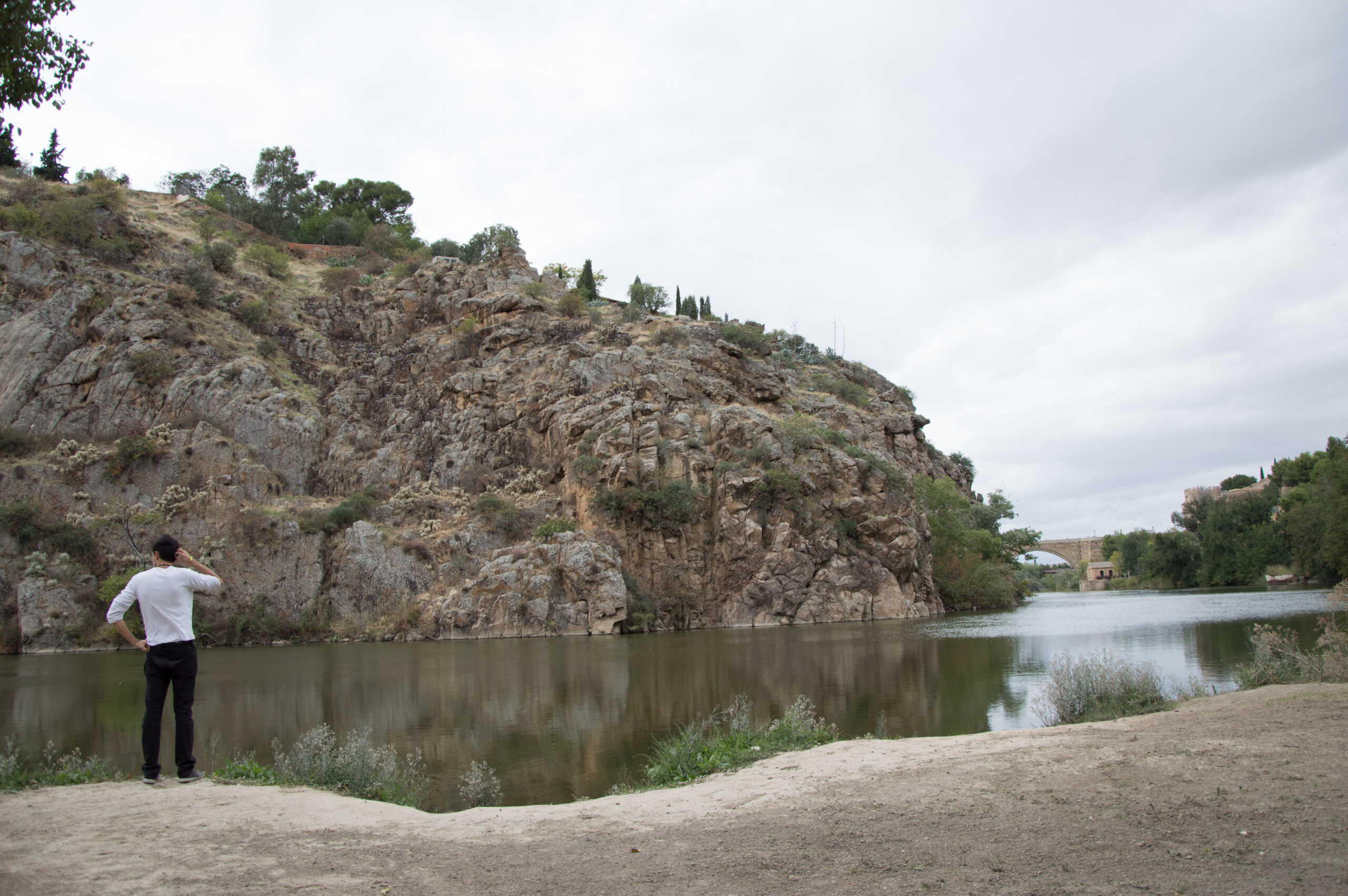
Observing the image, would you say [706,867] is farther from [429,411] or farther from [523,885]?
[429,411]

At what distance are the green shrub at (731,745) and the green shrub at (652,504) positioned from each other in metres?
31.0

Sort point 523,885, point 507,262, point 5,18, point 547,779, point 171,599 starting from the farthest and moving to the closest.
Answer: point 507,262 < point 547,779 < point 5,18 < point 171,599 < point 523,885

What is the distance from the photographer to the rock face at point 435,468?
37938 mm

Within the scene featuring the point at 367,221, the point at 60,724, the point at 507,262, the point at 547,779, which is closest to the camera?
the point at 547,779

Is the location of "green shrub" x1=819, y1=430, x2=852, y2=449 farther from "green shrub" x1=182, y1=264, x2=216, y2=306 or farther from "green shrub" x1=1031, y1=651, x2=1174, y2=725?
"green shrub" x1=182, y1=264, x2=216, y2=306

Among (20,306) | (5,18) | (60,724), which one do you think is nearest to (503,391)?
(20,306)

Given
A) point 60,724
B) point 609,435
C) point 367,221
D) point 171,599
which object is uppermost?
point 367,221

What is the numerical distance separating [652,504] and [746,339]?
20.4m

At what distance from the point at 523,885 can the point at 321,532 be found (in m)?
39.5

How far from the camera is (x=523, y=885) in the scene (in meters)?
4.83

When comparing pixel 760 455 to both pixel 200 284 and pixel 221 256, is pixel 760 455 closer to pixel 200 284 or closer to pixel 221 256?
pixel 200 284

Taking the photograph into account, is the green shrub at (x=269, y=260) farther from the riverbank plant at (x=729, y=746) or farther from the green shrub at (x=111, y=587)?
the riverbank plant at (x=729, y=746)

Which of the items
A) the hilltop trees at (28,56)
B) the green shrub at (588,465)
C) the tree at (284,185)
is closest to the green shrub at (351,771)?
the hilltop trees at (28,56)

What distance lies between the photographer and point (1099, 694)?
11164 mm
